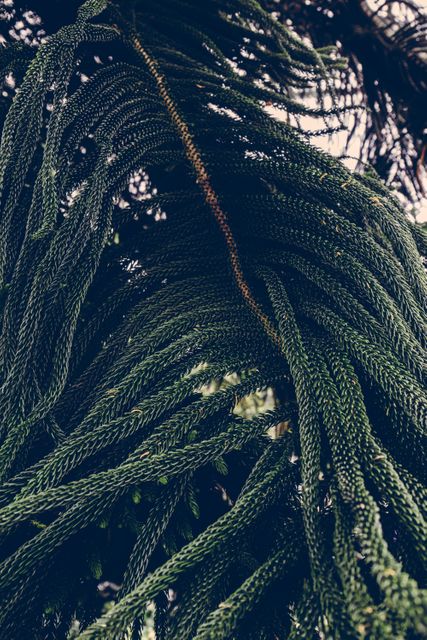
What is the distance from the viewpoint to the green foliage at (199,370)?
630 millimetres

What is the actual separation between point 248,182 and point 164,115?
225mm

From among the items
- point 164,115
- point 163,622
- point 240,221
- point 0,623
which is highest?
point 164,115

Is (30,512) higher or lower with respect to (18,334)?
lower

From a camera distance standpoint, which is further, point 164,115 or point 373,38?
point 373,38

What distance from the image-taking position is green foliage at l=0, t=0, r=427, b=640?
63 cm

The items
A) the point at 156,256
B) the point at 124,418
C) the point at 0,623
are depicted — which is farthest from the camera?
the point at 156,256

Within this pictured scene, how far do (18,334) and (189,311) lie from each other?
29 centimetres

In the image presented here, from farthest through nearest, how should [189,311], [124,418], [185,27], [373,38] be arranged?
[373,38] → [185,27] → [189,311] → [124,418]

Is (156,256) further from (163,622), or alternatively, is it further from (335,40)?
(335,40)

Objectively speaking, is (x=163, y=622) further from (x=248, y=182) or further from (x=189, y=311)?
(x=248, y=182)

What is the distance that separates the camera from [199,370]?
828 mm

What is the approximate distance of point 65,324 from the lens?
826mm

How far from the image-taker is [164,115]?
1060mm

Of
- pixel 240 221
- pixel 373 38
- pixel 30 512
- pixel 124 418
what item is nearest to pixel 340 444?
pixel 124 418
